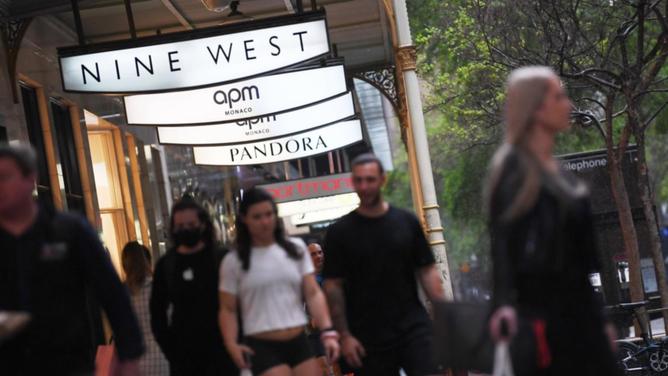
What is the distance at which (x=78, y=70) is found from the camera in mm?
11352

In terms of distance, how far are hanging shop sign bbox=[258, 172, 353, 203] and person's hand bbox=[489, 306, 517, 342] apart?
17.3 m

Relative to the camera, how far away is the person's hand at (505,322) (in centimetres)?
541

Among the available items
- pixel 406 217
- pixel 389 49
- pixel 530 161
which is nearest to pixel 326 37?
pixel 406 217

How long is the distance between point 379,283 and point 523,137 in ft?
9.72

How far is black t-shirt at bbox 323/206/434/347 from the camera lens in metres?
8.38

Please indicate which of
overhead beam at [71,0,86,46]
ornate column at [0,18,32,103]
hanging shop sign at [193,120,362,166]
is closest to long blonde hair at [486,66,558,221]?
overhead beam at [71,0,86,46]

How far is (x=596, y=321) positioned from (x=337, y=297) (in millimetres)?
3079

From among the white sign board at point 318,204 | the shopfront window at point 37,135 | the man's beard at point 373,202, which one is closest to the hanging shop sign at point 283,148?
the shopfront window at point 37,135

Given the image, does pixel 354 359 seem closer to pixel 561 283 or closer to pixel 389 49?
pixel 561 283

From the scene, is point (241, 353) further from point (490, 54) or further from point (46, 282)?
point (490, 54)

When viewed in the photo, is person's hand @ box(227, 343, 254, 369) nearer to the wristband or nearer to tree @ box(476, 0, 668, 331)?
the wristband

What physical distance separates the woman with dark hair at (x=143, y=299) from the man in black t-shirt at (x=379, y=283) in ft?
7.20

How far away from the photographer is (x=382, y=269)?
837cm

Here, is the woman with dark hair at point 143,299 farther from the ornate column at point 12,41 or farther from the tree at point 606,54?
the tree at point 606,54
